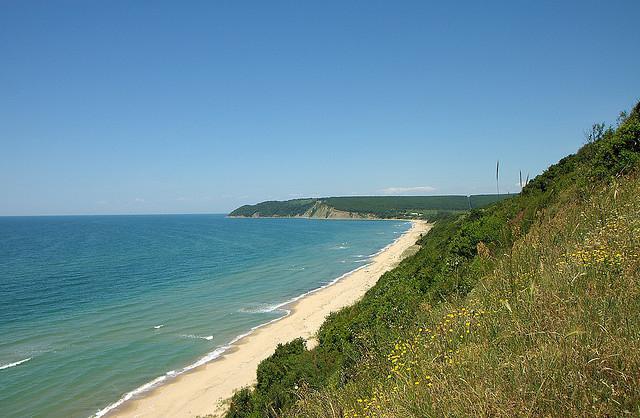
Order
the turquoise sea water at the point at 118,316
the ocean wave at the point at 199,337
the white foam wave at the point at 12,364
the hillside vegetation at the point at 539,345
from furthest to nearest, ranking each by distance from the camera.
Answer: the ocean wave at the point at 199,337 < the white foam wave at the point at 12,364 < the turquoise sea water at the point at 118,316 < the hillside vegetation at the point at 539,345

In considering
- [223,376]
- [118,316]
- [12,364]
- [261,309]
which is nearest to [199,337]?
[223,376]

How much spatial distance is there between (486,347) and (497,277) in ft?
7.66

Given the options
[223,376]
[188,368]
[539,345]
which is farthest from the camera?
[188,368]

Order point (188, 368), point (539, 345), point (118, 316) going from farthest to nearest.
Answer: point (118, 316), point (188, 368), point (539, 345)

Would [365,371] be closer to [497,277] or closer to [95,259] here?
[497,277]

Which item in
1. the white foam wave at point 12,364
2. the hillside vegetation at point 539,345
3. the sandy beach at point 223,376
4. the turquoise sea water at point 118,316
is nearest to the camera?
the hillside vegetation at point 539,345

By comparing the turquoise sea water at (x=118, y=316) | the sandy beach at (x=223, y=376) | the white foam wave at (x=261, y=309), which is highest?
the turquoise sea water at (x=118, y=316)

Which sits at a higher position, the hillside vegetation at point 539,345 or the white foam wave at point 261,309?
the hillside vegetation at point 539,345

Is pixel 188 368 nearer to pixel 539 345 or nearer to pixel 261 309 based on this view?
pixel 261 309

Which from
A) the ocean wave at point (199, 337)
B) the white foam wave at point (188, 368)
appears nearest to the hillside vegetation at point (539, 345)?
the white foam wave at point (188, 368)

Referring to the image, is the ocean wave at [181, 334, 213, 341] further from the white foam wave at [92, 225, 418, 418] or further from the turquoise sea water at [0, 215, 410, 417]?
the white foam wave at [92, 225, 418, 418]

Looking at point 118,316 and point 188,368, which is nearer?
point 188,368

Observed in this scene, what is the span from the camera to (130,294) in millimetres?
41469

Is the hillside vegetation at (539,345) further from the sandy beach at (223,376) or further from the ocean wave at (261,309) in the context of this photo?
the ocean wave at (261,309)
